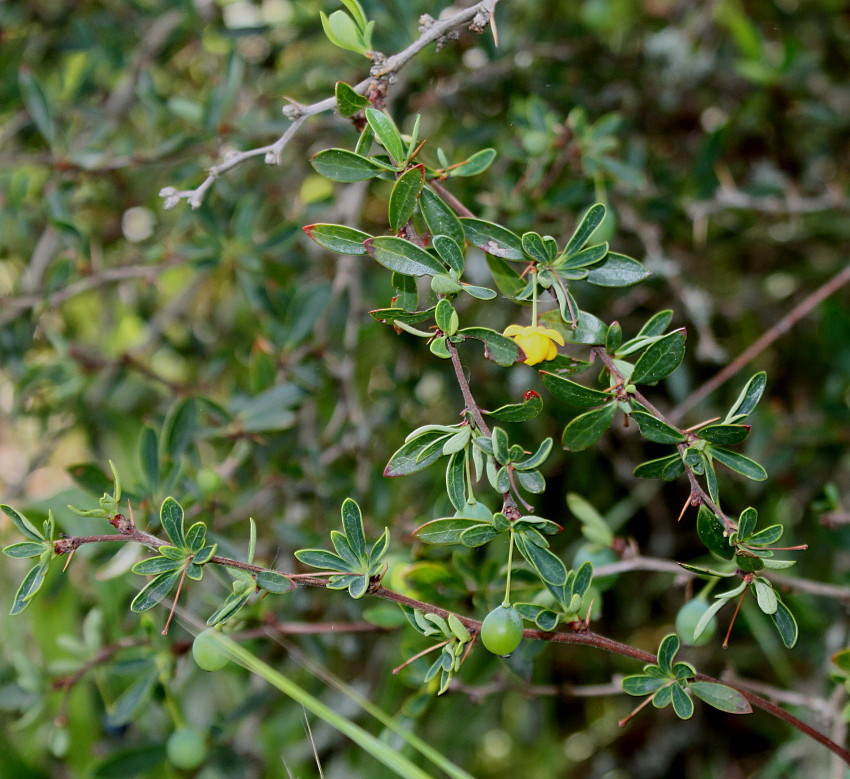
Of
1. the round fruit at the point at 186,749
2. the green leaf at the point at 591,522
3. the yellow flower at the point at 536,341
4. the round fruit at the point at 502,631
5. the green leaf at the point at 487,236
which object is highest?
the green leaf at the point at 487,236

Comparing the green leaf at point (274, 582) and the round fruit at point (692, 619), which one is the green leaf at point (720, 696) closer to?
the round fruit at point (692, 619)

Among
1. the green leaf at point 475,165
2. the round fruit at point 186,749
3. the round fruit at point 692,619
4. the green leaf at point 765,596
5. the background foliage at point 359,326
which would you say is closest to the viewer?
the green leaf at point 765,596

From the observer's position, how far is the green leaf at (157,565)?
2.13 ft

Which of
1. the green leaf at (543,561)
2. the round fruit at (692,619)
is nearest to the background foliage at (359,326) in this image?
the round fruit at (692,619)

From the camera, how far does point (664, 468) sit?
686mm

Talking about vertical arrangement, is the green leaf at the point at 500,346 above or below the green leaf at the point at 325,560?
above

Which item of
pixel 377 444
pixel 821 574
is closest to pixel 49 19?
pixel 377 444

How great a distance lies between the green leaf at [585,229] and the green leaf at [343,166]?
18cm

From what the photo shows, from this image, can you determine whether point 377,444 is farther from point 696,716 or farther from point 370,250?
point 696,716

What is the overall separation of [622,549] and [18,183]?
1.10 metres

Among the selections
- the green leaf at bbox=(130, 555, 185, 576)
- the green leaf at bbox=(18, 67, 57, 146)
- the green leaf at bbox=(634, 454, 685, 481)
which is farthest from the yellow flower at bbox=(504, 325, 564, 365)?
the green leaf at bbox=(18, 67, 57, 146)

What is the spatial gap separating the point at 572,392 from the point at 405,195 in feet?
0.72

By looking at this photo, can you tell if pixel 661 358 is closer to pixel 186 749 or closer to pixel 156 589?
pixel 156 589

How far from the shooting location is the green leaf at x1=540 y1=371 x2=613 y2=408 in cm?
67
